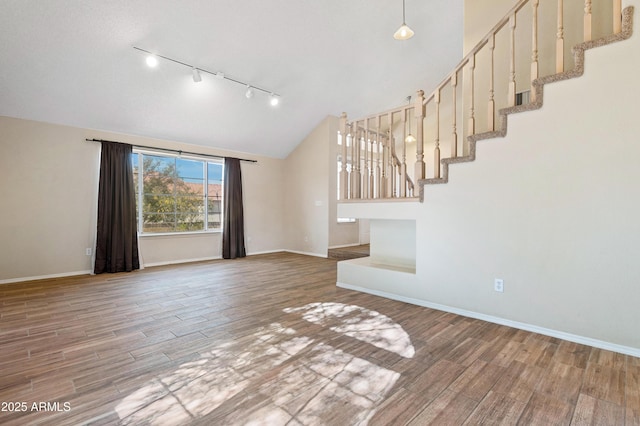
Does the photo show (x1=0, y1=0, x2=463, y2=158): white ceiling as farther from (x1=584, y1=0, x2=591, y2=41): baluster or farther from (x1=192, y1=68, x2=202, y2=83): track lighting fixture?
(x1=584, y1=0, x2=591, y2=41): baluster

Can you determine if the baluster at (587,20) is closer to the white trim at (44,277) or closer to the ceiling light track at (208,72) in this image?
the ceiling light track at (208,72)

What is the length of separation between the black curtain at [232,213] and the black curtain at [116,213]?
1.78 meters

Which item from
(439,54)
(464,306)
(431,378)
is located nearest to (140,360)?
(431,378)

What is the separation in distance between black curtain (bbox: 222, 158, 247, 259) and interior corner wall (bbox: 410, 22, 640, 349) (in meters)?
4.89

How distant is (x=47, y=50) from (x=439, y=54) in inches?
243

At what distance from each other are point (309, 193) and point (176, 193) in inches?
116

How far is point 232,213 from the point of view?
22.1 ft

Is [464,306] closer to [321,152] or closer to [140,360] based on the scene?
[140,360]

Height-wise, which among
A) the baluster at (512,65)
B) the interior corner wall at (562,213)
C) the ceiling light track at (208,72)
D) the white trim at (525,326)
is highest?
the ceiling light track at (208,72)

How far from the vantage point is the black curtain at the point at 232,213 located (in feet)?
21.9

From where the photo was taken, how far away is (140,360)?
84.8 inches

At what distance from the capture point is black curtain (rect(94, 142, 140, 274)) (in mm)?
5090

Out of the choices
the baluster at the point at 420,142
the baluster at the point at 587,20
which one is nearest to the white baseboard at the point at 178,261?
the baluster at the point at 420,142

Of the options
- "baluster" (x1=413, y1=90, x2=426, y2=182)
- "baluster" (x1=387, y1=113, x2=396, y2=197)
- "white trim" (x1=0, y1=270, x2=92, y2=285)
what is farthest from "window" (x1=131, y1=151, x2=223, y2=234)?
"baluster" (x1=413, y1=90, x2=426, y2=182)
